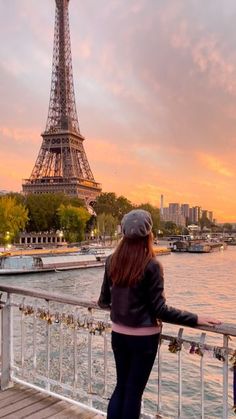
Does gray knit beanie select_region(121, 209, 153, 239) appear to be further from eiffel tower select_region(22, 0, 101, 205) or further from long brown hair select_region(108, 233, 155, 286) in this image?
eiffel tower select_region(22, 0, 101, 205)

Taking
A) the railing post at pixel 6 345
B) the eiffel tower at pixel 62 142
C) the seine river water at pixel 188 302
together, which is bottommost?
the seine river water at pixel 188 302

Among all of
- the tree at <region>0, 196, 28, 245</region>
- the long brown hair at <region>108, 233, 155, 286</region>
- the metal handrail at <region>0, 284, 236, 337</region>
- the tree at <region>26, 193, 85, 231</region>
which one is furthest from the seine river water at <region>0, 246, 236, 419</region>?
Answer: the tree at <region>26, 193, 85, 231</region>

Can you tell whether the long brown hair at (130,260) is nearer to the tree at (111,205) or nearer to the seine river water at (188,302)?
the seine river water at (188,302)

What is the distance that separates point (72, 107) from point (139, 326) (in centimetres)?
11274

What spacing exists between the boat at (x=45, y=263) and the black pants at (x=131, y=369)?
40064 mm

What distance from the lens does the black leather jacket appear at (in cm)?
314

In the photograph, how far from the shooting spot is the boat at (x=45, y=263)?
43.2 metres

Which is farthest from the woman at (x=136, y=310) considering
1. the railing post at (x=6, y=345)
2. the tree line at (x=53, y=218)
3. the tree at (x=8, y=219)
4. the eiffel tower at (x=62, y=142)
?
the eiffel tower at (x=62, y=142)

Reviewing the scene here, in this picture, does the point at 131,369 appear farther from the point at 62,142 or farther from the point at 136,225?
the point at 62,142

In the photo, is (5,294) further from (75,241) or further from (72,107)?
(72,107)

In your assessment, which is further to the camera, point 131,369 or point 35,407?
point 35,407

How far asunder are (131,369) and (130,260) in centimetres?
79

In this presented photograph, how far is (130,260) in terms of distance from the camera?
321cm

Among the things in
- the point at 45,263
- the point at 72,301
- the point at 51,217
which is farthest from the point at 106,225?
the point at 72,301
